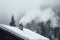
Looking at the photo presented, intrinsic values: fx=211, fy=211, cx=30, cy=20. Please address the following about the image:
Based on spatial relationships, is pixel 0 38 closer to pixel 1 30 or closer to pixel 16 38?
Result: pixel 1 30

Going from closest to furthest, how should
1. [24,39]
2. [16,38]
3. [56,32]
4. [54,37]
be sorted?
[24,39] < [16,38] < [54,37] < [56,32]

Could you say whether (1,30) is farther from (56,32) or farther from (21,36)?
(56,32)

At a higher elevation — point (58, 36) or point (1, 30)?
point (1, 30)

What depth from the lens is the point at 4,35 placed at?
1402cm

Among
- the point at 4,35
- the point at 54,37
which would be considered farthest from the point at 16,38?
the point at 54,37

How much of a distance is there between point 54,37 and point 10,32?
70.7 m

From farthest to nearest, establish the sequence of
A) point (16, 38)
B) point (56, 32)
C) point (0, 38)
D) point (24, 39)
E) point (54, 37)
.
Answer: point (56, 32) → point (54, 37) → point (0, 38) → point (16, 38) → point (24, 39)

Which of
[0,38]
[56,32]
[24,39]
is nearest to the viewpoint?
[24,39]

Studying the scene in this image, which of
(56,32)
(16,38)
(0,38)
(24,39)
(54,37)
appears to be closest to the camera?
(24,39)

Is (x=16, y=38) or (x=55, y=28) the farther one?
(x=55, y=28)

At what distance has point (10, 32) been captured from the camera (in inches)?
538

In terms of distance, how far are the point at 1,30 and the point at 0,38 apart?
1.77ft

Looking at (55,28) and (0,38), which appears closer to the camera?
(0,38)

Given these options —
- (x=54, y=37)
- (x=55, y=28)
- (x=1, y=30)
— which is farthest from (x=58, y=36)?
(x=1, y=30)
